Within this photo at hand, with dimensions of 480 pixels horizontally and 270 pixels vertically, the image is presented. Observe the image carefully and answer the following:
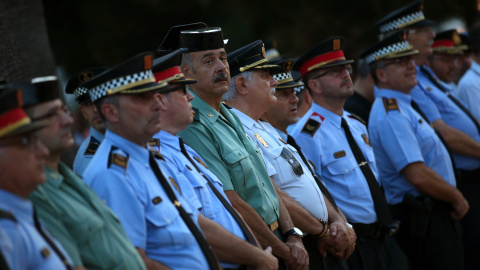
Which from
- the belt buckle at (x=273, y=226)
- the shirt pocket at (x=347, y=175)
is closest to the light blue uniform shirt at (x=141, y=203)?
the belt buckle at (x=273, y=226)

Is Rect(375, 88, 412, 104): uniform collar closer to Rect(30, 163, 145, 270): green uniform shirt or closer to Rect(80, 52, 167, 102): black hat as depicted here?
Rect(80, 52, 167, 102): black hat

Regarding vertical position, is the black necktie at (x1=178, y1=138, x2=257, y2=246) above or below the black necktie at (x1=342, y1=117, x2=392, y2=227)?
above

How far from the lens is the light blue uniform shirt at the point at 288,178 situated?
551cm

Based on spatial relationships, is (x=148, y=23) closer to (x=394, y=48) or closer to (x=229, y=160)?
(x=394, y=48)

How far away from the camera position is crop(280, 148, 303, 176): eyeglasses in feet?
18.1

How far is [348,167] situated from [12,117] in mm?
3641

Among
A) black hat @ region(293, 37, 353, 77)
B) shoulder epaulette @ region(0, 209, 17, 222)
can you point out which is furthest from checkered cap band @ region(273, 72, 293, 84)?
shoulder epaulette @ region(0, 209, 17, 222)

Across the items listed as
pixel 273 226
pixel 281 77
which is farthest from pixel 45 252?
pixel 281 77

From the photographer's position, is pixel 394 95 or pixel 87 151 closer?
pixel 87 151

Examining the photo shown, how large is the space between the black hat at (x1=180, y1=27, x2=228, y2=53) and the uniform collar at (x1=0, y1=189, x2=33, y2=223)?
2.34 metres

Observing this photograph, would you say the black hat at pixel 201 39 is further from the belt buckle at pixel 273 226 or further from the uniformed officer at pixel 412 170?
the uniformed officer at pixel 412 170

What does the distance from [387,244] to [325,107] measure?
1332 mm

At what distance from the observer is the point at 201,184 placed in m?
4.37

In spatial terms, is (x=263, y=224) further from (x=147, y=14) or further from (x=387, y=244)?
(x=147, y=14)
